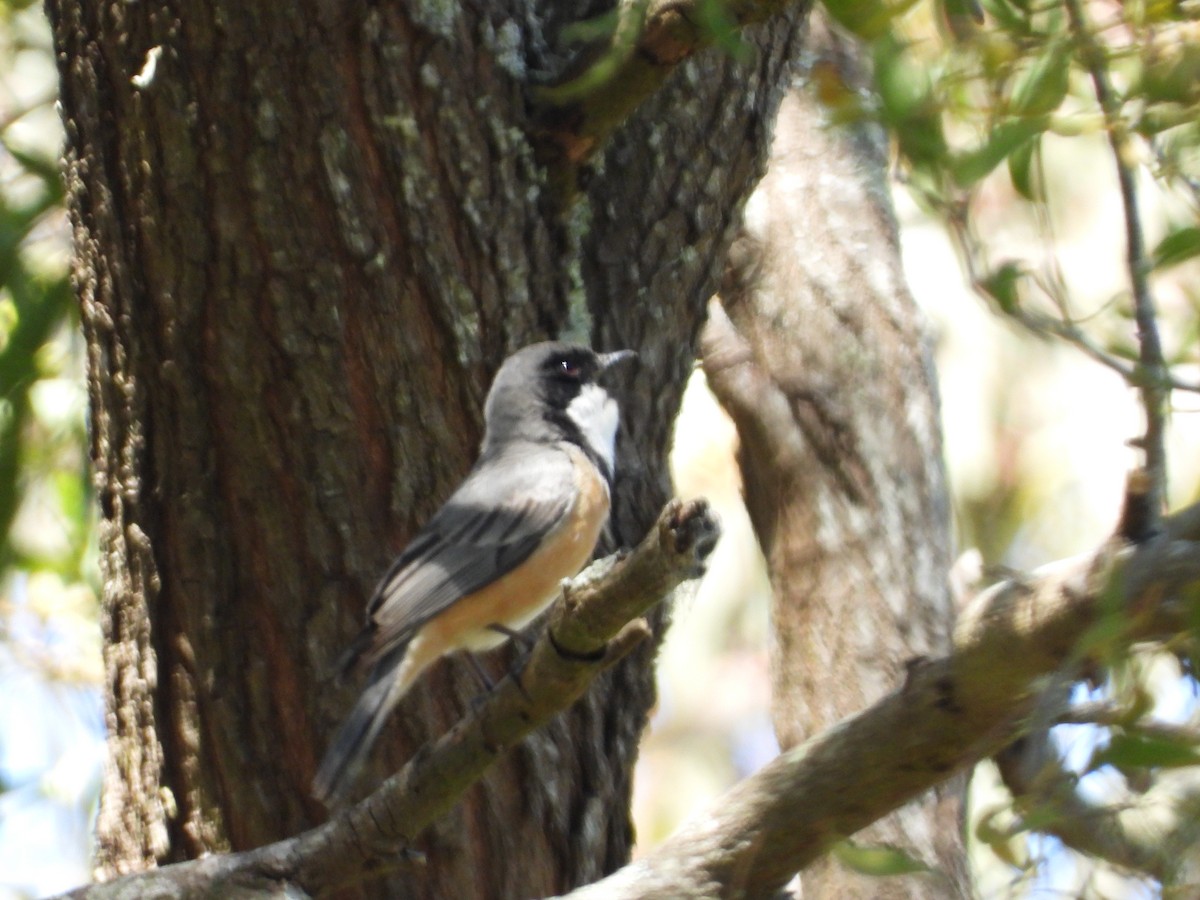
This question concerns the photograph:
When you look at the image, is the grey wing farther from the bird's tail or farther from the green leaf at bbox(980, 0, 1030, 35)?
the green leaf at bbox(980, 0, 1030, 35)

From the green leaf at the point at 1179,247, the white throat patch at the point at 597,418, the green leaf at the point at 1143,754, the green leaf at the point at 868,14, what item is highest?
the white throat patch at the point at 597,418

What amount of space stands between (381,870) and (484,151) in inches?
66.3

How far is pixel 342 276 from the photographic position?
339cm

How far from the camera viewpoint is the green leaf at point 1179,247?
187 centimetres

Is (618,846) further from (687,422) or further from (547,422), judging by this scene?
(687,422)

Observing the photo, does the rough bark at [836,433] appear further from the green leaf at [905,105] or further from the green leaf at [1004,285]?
the green leaf at [905,105]

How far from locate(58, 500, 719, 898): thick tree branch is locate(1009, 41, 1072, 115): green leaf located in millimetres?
1035

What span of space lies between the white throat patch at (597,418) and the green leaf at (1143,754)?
7.19 feet

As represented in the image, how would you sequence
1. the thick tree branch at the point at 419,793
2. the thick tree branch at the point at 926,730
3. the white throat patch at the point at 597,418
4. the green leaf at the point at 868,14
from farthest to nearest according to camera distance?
1. the white throat patch at the point at 597,418
2. the thick tree branch at the point at 419,793
3. the thick tree branch at the point at 926,730
4. the green leaf at the point at 868,14

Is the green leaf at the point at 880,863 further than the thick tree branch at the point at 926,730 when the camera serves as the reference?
No

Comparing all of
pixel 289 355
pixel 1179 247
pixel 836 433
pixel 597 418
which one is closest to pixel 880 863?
pixel 1179 247

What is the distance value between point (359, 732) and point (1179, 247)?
6.82 ft

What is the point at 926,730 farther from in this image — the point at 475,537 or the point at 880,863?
the point at 475,537

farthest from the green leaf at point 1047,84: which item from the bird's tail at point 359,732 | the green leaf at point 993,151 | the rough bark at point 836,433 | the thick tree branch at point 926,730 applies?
the rough bark at point 836,433
